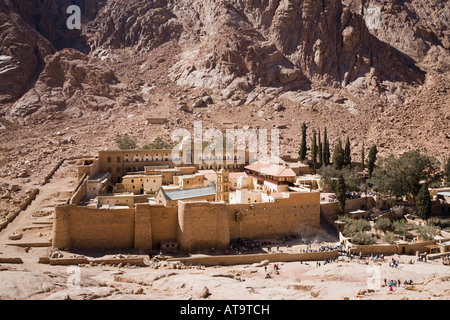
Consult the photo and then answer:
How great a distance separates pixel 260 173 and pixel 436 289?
2022cm

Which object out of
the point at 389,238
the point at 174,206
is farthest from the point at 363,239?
the point at 174,206

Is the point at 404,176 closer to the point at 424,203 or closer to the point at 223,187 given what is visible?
the point at 424,203

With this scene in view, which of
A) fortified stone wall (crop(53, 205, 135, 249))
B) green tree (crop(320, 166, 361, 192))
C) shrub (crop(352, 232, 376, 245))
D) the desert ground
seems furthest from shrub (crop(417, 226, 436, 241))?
fortified stone wall (crop(53, 205, 135, 249))

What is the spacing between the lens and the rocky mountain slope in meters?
61.2

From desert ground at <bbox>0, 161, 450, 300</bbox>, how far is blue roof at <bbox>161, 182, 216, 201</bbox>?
464 centimetres

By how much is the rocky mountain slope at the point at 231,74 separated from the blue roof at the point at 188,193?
22.1m

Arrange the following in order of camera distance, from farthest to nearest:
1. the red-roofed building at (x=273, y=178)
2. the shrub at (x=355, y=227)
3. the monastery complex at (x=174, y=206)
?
the red-roofed building at (x=273, y=178), the shrub at (x=355, y=227), the monastery complex at (x=174, y=206)

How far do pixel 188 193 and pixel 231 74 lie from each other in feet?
141

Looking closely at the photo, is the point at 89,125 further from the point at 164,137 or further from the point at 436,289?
the point at 436,289

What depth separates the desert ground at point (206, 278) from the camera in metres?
17.7

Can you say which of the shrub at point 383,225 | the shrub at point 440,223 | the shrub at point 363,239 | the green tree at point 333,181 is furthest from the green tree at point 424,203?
the shrub at point 363,239

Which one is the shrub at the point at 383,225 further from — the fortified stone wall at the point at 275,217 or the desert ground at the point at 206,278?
the fortified stone wall at the point at 275,217

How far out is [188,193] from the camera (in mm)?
32156

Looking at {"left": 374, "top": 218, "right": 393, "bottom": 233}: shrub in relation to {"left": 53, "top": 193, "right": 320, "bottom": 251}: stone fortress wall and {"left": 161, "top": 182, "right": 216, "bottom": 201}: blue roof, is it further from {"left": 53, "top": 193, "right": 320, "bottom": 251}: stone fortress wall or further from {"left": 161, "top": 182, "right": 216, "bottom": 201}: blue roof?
{"left": 161, "top": 182, "right": 216, "bottom": 201}: blue roof
